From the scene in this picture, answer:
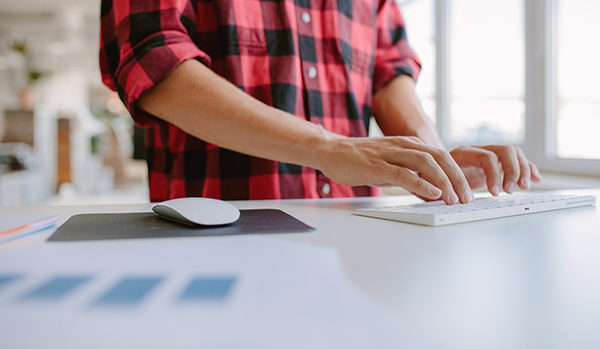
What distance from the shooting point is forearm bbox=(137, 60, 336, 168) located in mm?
718

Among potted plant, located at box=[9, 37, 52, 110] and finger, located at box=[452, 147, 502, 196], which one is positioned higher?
potted plant, located at box=[9, 37, 52, 110]

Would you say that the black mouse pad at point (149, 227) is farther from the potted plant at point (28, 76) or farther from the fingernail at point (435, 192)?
the potted plant at point (28, 76)

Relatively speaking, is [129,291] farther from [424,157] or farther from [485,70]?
[485,70]

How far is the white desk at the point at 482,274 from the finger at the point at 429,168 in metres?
0.08

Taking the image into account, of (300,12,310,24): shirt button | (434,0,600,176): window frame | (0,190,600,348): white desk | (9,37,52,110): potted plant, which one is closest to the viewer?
(0,190,600,348): white desk

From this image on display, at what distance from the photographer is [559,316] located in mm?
240

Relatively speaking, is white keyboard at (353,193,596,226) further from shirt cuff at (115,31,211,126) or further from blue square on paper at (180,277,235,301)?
shirt cuff at (115,31,211,126)

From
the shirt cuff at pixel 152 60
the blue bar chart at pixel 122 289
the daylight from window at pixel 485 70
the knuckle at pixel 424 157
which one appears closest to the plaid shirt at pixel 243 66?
the shirt cuff at pixel 152 60

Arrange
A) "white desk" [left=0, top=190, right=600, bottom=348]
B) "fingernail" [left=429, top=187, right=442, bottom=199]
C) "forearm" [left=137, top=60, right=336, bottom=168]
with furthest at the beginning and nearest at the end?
"forearm" [left=137, top=60, right=336, bottom=168]
"fingernail" [left=429, top=187, right=442, bottom=199]
"white desk" [left=0, top=190, right=600, bottom=348]

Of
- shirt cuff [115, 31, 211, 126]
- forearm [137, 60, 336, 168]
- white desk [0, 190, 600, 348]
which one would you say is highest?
shirt cuff [115, 31, 211, 126]

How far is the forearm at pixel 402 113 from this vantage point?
106 centimetres

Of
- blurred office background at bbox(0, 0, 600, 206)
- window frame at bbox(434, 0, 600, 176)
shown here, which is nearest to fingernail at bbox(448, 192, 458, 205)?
blurred office background at bbox(0, 0, 600, 206)

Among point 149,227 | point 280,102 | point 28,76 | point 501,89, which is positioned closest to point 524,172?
point 280,102

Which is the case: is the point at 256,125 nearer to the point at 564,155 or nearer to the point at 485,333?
the point at 485,333
